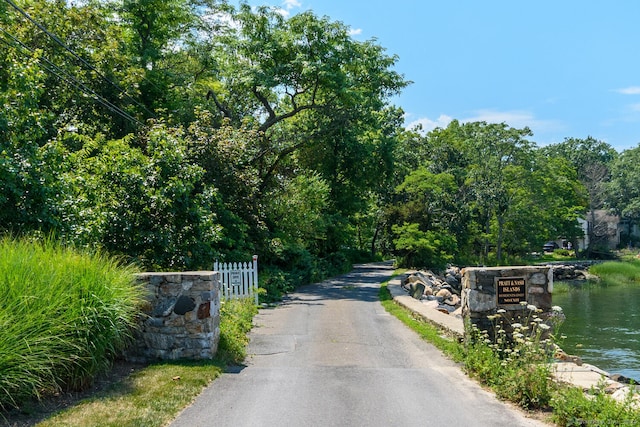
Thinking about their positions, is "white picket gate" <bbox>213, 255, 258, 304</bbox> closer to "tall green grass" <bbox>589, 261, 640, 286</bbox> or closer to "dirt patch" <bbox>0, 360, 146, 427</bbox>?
"dirt patch" <bbox>0, 360, 146, 427</bbox>

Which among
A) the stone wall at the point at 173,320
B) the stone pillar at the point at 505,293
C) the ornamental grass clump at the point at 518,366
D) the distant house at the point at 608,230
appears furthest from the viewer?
the distant house at the point at 608,230

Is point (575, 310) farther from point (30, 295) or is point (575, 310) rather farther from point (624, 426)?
point (30, 295)

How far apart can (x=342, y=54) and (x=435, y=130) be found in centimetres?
2606

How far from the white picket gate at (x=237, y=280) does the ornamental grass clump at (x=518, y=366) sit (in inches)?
272

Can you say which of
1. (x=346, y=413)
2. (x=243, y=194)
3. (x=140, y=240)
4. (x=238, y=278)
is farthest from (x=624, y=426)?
(x=243, y=194)

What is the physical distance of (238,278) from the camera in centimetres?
1373

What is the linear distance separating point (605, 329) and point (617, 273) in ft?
76.3

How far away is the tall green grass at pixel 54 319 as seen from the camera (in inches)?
191

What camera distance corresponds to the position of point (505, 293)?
26.3 feet

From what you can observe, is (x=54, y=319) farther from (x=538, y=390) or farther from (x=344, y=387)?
(x=538, y=390)

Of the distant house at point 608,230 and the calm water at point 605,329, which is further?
the distant house at point 608,230

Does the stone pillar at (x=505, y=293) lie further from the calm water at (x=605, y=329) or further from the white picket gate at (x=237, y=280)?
the white picket gate at (x=237, y=280)

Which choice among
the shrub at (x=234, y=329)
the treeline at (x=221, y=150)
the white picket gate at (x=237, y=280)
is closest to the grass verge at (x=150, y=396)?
the shrub at (x=234, y=329)

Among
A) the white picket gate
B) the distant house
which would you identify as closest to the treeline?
the white picket gate
